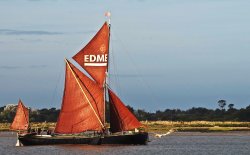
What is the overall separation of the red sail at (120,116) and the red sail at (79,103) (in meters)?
1.79

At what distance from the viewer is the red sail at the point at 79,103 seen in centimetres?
9831

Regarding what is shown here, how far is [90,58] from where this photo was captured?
98.2 m

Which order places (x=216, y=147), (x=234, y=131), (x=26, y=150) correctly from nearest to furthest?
1. (x=26, y=150)
2. (x=216, y=147)
3. (x=234, y=131)

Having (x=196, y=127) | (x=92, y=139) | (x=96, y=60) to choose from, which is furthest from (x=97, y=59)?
(x=196, y=127)

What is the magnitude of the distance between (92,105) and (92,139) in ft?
13.2

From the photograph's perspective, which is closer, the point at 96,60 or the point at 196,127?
the point at 96,60

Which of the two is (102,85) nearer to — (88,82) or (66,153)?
(88,82)

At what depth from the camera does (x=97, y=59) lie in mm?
98875

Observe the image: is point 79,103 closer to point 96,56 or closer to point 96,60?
point 96,60

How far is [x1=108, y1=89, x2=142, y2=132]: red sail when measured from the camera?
97.2 meters

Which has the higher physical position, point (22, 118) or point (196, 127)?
point (196, 127)

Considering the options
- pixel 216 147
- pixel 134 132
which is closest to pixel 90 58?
pixel 134 132

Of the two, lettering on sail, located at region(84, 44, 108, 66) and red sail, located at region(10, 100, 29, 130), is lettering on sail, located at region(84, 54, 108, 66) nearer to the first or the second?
lettering on sail, located at region(84, 44, 108, 66)

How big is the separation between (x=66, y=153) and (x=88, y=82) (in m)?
11.6
